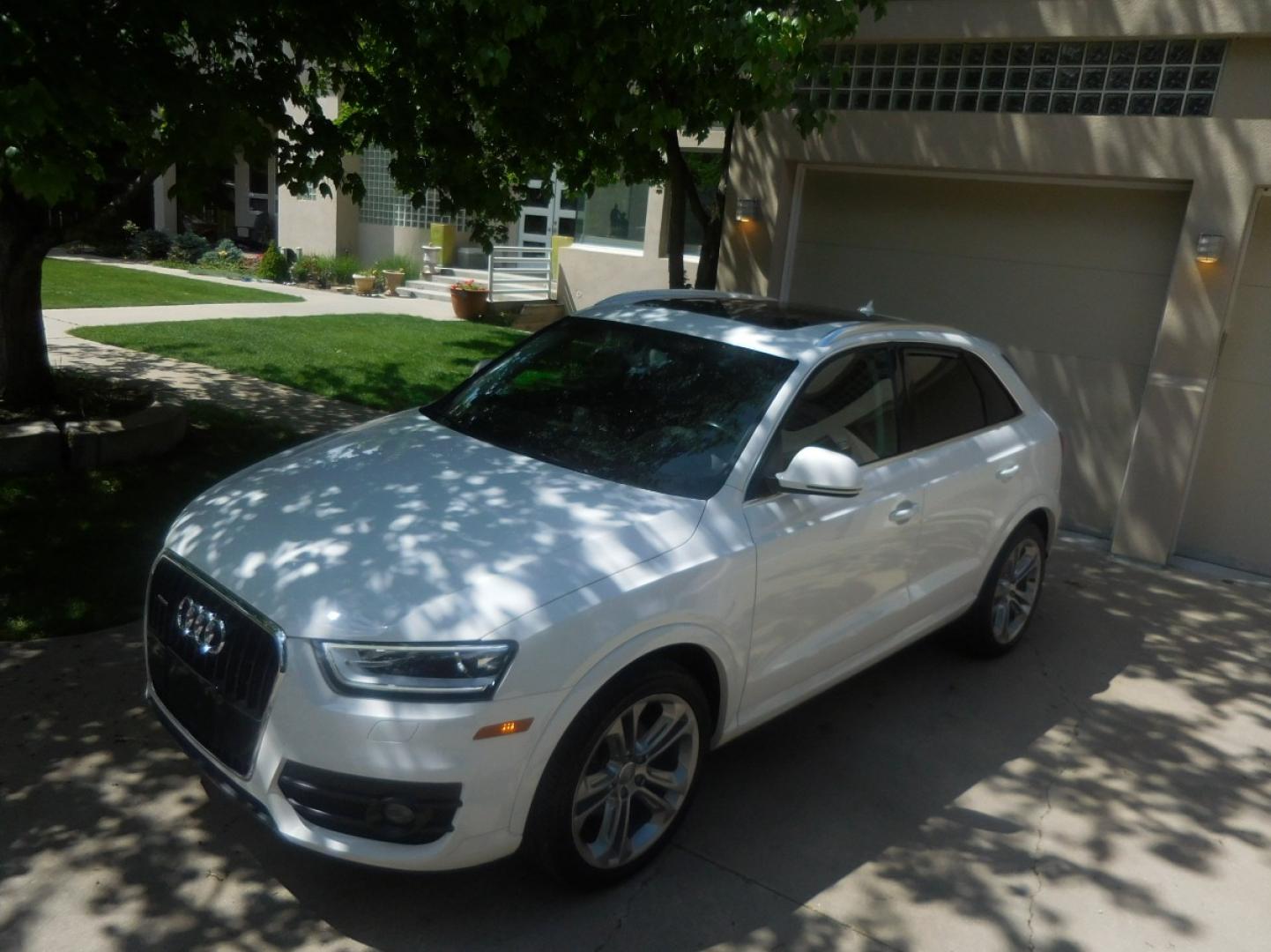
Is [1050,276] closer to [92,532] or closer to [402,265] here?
[92,532]

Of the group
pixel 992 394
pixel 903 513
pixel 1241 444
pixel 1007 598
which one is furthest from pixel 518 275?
pixel 903 513

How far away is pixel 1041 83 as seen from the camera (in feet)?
25.7

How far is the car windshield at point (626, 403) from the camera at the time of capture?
4.07 metres

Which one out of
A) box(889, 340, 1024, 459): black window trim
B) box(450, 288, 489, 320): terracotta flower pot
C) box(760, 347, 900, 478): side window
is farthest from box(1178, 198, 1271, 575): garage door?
box(450, 288, 489, 320): terracotta flower pot

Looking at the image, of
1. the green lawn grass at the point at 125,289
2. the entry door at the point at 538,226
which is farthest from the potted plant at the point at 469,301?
the entry door at the point at 538,226

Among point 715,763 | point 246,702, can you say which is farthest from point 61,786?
point 715,763

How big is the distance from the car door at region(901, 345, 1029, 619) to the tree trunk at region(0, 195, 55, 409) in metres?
5.59

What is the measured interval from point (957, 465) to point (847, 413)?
0.74 meters

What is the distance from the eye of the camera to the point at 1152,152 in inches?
287

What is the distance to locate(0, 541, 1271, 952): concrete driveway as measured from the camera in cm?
342

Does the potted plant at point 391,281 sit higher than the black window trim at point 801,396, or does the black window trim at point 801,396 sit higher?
the black window trim at point 801,396

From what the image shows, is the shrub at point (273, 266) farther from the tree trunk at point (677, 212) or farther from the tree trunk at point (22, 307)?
the tree trunk at point (677, 212)

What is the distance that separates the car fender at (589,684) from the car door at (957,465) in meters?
1.50

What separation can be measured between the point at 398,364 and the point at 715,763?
322 inches
